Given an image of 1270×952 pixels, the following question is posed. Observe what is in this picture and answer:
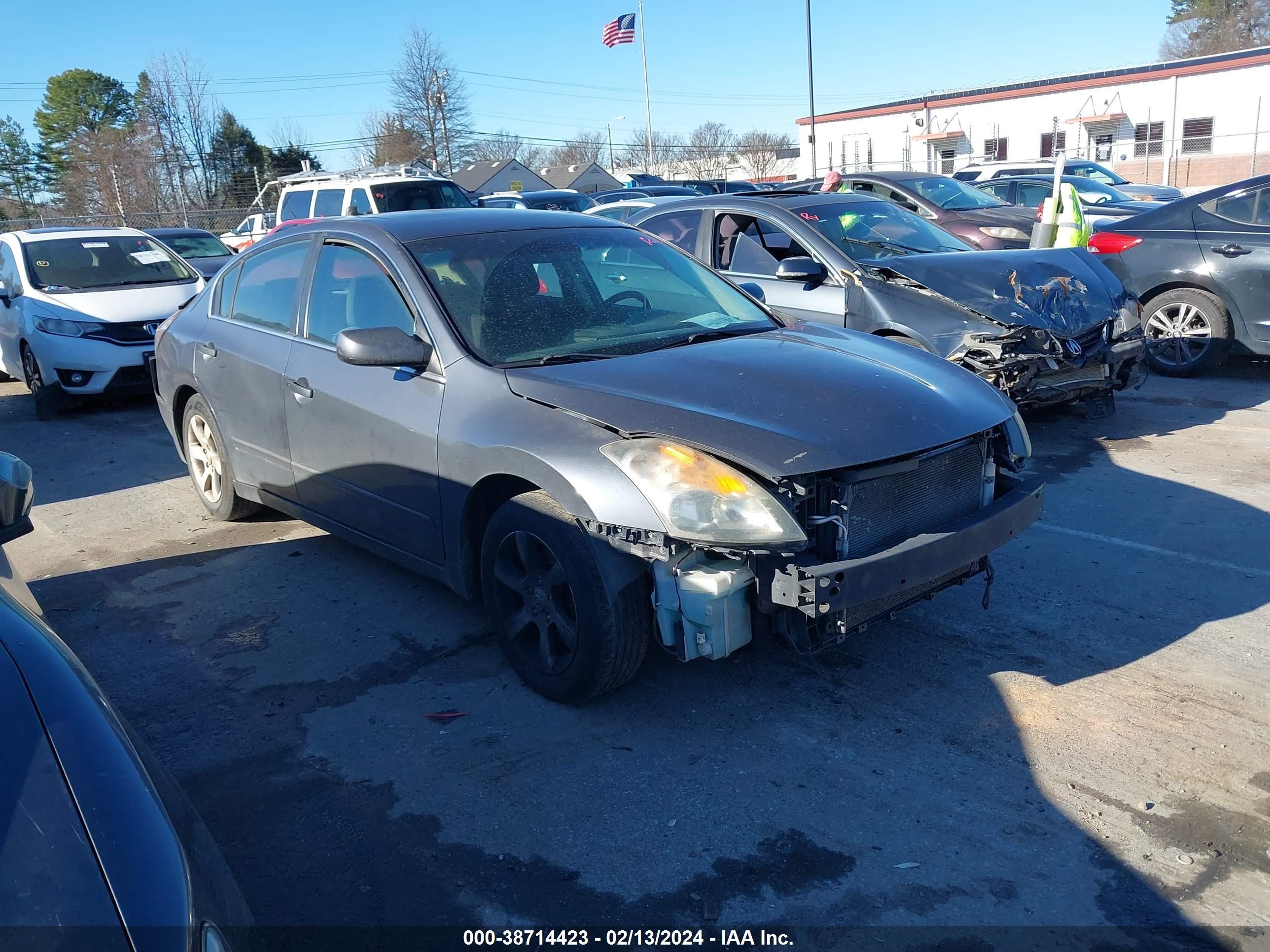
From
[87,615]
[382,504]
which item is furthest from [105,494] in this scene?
[382,504]

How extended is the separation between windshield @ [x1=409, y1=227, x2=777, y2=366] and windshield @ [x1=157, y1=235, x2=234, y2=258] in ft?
40.7

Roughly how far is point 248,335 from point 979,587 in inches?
150

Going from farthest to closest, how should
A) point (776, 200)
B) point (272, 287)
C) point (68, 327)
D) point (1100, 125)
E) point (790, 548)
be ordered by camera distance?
point (1100, 125) → point (68, 327) → point (776, 200) → point (272, 287) → point (790, 548)

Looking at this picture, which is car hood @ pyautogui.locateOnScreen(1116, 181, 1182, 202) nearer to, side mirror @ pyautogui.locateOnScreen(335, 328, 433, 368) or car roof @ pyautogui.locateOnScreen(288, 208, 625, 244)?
car roof @ pyautogui.locateOnScreen(288, 208, 625, 244)

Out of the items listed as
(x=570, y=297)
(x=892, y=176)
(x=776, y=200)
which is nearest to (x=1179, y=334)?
(x=776, y=200)

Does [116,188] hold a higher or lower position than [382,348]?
higher

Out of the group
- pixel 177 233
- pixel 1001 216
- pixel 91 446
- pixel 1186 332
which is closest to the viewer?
pixel 91 446

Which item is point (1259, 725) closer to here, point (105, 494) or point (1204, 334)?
point (1204, 334)

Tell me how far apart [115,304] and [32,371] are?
1159 mm

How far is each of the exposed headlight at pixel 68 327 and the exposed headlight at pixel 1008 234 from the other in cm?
872

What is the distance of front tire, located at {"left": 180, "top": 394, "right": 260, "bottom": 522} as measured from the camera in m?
5.65

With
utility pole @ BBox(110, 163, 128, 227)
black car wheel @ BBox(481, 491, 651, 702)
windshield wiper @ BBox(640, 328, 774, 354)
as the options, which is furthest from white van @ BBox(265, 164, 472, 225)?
utility pole @ BBox(110, 163, 128, 227)

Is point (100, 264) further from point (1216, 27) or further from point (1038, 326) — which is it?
point (1216, 27)

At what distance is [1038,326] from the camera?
6.48 meters
